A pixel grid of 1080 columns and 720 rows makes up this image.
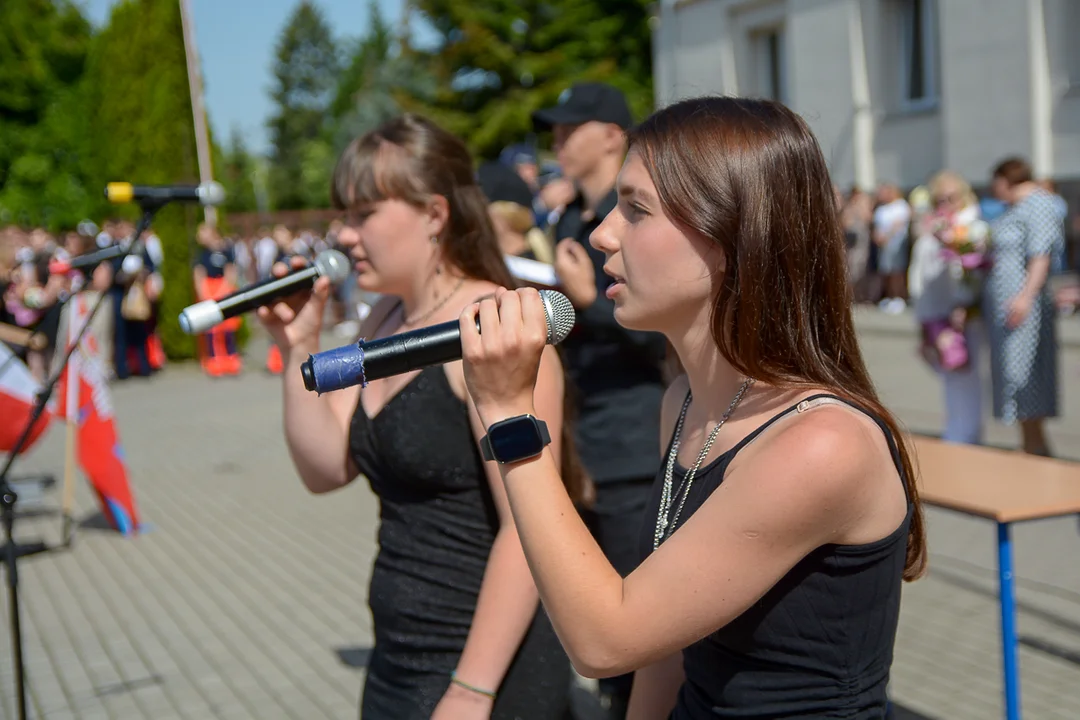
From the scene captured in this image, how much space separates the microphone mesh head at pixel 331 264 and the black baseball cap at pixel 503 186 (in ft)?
9.96

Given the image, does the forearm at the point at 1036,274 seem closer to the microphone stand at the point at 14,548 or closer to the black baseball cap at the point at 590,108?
the black baseball cap at the point at 590,108

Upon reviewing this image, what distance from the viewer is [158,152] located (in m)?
16.6

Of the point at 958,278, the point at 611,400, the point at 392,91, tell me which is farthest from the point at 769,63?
the point at 392,91

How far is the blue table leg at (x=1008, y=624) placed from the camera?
10.4 ft

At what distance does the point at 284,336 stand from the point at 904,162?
1949cm

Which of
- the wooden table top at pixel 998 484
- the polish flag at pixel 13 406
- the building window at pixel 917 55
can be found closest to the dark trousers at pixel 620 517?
the wooden table top at pixel 998 484

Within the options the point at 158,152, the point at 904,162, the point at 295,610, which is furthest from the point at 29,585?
the point at 904,162

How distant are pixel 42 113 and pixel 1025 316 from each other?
23.2 meters

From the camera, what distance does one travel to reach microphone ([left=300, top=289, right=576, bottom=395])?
1.58 meters

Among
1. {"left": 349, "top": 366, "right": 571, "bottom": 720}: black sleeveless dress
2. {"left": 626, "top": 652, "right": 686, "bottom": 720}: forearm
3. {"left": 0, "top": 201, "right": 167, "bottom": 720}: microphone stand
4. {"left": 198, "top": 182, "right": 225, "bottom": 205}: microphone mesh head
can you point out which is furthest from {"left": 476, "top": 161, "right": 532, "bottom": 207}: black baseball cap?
{"left": 626, "top": 652, "right": 686, "bottom": 720}: forearm

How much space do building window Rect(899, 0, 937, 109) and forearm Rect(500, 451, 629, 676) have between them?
Answer: 2016cm

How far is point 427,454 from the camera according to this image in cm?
229

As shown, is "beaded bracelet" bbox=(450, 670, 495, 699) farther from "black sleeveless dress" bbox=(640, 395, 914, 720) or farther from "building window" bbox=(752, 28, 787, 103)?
"building window" bbox=(752, 28, 787, 103)

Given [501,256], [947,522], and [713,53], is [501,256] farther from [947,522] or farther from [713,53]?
[713,53]
